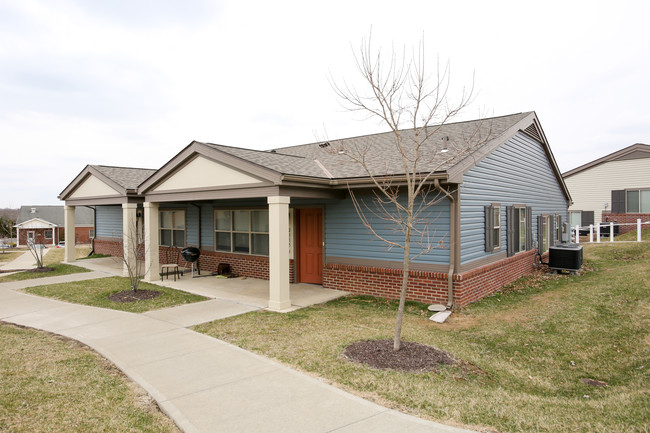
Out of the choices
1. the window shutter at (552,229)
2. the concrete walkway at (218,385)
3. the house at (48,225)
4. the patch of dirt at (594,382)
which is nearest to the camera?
the concrete walkway at (218,385)

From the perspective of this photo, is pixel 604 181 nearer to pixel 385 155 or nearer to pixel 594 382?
pixel 385 155

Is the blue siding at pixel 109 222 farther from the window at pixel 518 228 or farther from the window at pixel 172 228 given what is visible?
the window at pixel 518 228

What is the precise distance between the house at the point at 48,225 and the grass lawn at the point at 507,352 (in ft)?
168

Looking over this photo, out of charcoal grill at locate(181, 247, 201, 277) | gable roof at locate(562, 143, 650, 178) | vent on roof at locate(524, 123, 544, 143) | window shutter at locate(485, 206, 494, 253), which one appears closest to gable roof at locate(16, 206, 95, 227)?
charcoal grill at locate(181, 247, 201, 277)

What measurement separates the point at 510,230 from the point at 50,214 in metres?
60.0

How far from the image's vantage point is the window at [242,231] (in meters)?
12.7

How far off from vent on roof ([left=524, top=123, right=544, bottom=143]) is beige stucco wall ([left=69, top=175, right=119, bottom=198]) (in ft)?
47.5

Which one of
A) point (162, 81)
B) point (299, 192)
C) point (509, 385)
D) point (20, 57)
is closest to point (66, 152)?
point (162, 81)

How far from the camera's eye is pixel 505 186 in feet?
37.8

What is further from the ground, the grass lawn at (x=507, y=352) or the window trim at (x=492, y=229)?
the window trim at (x=492, y=229)

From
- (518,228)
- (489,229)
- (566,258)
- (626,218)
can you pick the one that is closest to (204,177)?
(489,229)

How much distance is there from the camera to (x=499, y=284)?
1097 cm

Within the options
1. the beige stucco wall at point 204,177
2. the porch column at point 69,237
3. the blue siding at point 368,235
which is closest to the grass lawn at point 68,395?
the beige stucco wall at point 204,177

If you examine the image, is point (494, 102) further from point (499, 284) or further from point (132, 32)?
point (132, 32)
